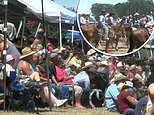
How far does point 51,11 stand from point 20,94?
7.66 meters

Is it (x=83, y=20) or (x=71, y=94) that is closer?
(x=83, y=20)

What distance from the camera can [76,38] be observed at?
24.1m

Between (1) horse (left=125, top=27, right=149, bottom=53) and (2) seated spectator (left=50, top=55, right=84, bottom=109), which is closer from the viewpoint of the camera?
(1) horse (left=125, top=27, right=149, bottom=53)

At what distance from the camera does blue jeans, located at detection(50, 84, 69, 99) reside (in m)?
10.2

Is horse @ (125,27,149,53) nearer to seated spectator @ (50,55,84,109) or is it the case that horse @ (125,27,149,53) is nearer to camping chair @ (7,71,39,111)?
camping chair @ (7,71,39,111)

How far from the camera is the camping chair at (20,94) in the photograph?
871 cm

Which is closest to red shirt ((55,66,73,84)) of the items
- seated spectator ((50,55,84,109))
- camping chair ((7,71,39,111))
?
seated spectator ((50,55,84,109))

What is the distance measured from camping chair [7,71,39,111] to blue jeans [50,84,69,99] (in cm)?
124

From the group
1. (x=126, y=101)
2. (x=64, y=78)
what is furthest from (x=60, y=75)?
(x=126, y=101)

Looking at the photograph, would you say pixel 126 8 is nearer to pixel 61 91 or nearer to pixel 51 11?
pixel 61 91

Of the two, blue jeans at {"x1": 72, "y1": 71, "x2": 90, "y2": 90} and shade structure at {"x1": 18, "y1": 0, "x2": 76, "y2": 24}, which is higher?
shade structure at {"x1": 18, "y1": 0, "x2": 76, "y2": 24}

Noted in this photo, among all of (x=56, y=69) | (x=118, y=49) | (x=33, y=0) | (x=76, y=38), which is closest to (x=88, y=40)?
(x=118, y=49)

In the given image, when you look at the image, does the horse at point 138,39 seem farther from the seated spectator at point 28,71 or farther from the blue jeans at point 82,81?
the blue jeans at point 82,81

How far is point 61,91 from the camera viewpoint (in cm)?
1034
